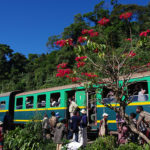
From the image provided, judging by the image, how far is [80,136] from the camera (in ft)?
23.9

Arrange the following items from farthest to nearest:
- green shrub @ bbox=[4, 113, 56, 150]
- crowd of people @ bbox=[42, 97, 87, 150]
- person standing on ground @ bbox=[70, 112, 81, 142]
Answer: person standing on ground @ bbox=[70, 112, 81, 142] < green shrub @ bbox=[4, 113, 56, 150] < crowd of people @ bbox=[42, 97, 87, 150]

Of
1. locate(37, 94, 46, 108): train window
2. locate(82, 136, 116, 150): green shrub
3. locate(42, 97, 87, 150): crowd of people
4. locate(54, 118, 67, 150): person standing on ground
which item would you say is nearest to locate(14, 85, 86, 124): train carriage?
locate(37, 94, 46, 108): train window

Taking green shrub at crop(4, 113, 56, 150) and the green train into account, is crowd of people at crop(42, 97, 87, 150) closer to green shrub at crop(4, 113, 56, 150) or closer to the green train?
green shrub at crop(4, 113, 56, 150)

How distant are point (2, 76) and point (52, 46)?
9516mm

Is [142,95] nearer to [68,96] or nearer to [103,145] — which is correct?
[103,145]

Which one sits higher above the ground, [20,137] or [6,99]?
[6,99]

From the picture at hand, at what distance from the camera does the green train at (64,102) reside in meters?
8.08

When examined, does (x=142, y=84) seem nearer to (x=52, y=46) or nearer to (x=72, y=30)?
(x=72, y=30)

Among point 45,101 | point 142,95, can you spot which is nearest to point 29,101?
point 45,101

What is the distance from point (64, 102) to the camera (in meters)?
10.7

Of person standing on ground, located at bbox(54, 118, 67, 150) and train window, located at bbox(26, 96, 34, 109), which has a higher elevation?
train window, located at bbox(26, 96, 34, 109)

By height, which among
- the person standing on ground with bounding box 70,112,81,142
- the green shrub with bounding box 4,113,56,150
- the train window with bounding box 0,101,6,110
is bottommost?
the green shrub with bounding box 4,113,56,150

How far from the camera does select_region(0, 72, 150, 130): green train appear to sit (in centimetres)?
808

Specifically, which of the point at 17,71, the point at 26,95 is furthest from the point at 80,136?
the point at 17,71
